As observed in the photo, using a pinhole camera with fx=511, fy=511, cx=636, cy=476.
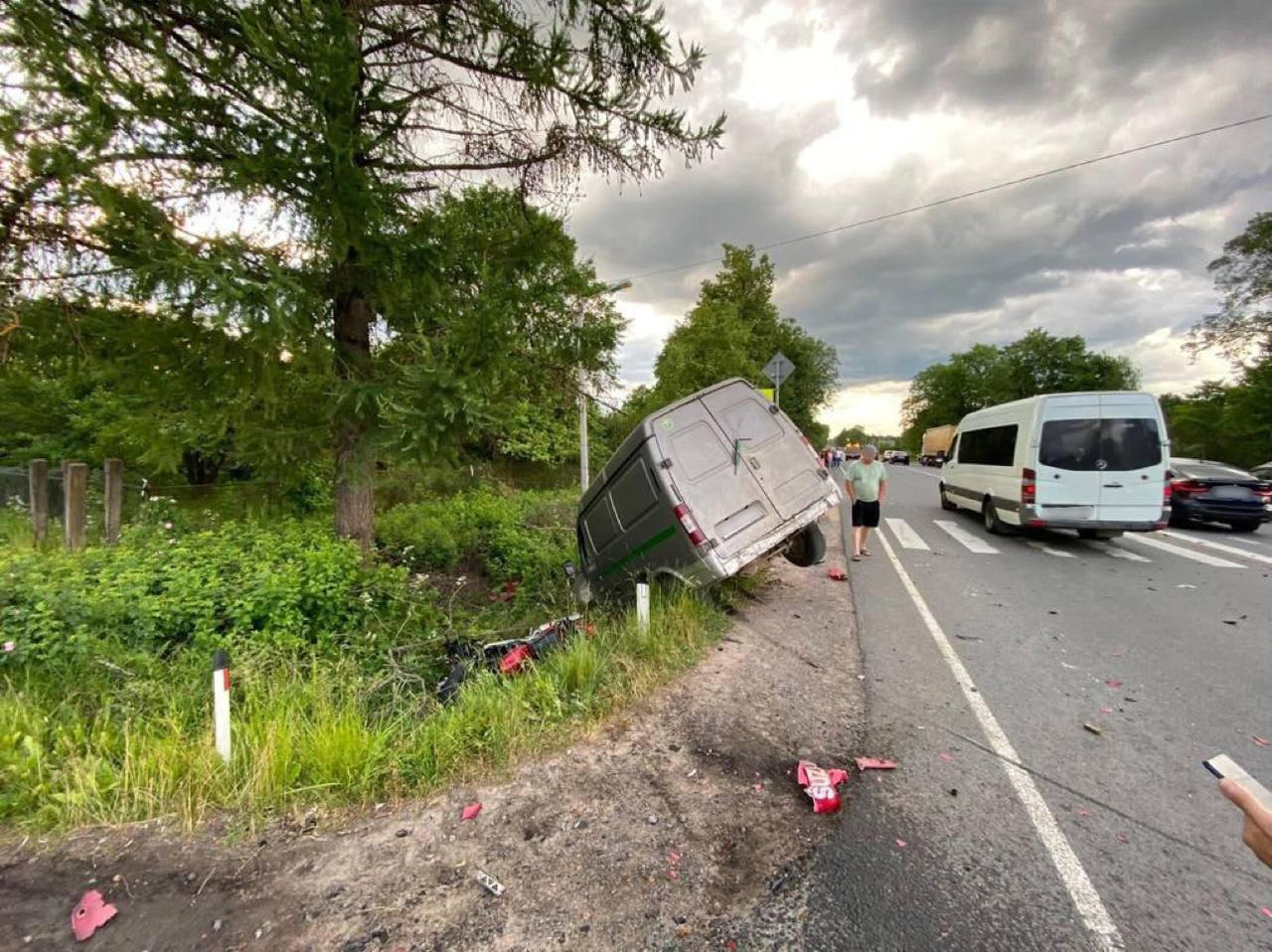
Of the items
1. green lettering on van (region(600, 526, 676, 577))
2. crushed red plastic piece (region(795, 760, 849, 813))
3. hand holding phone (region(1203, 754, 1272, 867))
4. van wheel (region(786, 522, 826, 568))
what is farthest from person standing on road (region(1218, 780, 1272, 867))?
van wheel (region(786, 522, 826, 568))

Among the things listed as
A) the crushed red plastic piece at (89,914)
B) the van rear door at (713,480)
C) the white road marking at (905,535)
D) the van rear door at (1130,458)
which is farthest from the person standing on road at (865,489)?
the crushed red plastic piece at (89,914)

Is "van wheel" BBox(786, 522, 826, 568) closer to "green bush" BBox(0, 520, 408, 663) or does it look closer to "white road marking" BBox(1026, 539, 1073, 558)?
"green bush" BBox(0, 520, 408, 663)

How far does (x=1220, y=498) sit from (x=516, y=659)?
14321 millimetres

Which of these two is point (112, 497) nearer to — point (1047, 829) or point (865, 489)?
point (1047, 829)

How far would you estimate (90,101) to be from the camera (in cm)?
346

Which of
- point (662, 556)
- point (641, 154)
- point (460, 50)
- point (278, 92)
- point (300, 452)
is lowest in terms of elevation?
point (662, 556)

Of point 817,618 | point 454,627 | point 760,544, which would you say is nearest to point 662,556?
point 760,544

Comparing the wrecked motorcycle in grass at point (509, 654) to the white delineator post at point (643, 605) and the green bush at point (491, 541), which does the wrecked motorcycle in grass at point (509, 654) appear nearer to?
the white delineator post at point (643, 605)

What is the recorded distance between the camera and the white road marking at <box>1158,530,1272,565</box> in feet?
26.9

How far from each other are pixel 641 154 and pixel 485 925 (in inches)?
265

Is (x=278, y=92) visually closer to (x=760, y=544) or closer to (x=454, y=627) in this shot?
(x=454, y=627)

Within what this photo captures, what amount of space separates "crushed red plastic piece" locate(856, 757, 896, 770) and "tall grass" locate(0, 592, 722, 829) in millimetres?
1392

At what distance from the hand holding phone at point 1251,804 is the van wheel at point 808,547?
4.56 m

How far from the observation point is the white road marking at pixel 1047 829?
1921 mm
